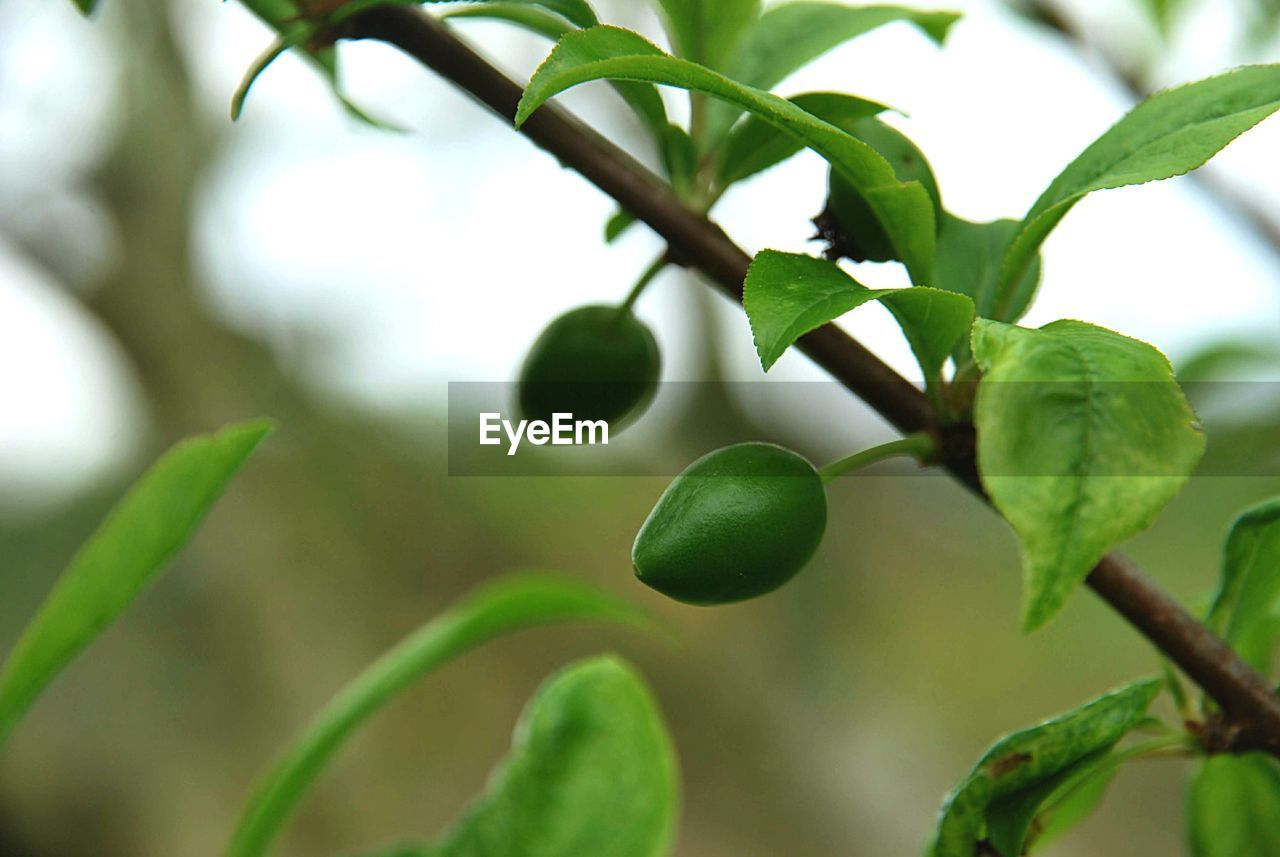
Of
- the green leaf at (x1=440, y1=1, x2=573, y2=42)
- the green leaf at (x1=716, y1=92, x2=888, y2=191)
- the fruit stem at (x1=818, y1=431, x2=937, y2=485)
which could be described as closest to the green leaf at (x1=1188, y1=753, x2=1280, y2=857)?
the fruit stem at (x1=818, y1=431, x2=937, y2=485)

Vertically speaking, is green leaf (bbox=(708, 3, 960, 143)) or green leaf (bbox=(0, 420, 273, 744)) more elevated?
green leaf (bbox=(708, 3, 960, 143))

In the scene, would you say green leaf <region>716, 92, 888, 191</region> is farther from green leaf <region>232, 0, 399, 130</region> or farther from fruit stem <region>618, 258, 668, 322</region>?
green leaf <region>232, 0, 399, 130</region>

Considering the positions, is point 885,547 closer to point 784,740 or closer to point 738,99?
point 784,740

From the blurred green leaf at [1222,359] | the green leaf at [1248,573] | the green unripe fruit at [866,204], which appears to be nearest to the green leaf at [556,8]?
the green unripe fruit at [866,204]

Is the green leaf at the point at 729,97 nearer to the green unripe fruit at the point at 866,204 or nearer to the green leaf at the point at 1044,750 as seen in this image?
the green unripe fruit at the point at 866,204

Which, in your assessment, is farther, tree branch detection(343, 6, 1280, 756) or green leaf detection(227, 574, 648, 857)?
green leaf detection(227, 574, 648, 857)

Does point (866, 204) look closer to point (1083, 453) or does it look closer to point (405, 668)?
point (1083, 453)
